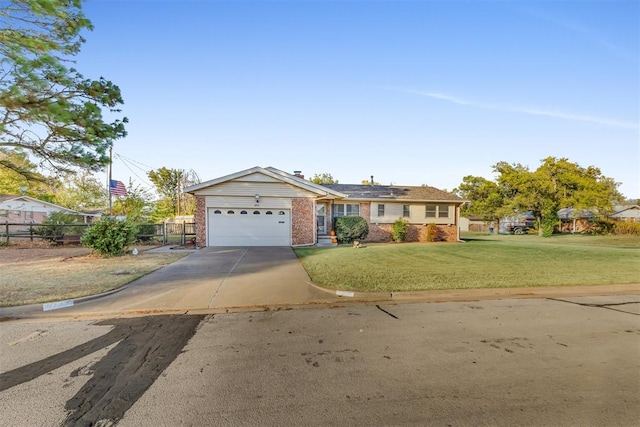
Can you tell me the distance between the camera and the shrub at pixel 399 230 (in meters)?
19.6

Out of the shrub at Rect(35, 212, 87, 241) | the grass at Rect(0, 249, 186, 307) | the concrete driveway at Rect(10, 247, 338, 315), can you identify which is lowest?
the concrete driveway at Rect(10, 247, 338, 315)

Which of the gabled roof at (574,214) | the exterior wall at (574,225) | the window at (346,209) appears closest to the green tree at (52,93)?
the window at (346,209)

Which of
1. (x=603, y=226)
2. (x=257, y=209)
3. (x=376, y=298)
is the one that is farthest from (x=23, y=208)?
(x=603, y=226)

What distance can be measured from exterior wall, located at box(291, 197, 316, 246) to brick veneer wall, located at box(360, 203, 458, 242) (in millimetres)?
4604

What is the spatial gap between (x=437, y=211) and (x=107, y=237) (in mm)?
19083

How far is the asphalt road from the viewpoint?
262 centimetres

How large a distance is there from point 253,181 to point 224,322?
12.1 metres

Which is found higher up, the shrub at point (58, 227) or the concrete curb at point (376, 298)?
the shrub at point (58, 227)

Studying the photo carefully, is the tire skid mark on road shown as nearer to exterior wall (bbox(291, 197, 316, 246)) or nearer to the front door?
exterior wall (bbox(291, 197, 316, 246))

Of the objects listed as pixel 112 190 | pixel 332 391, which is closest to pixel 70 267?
pixel 332 391

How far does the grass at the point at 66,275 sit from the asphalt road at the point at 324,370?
1.44 metres

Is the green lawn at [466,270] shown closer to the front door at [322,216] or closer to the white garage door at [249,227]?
the white garage door at [249,227]

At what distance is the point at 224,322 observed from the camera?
499 centimetres

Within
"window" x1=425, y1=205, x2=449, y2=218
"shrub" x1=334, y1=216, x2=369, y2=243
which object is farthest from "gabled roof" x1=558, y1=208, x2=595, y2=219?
"shrub" x1=334, y1=216, x2=369, y2=243
